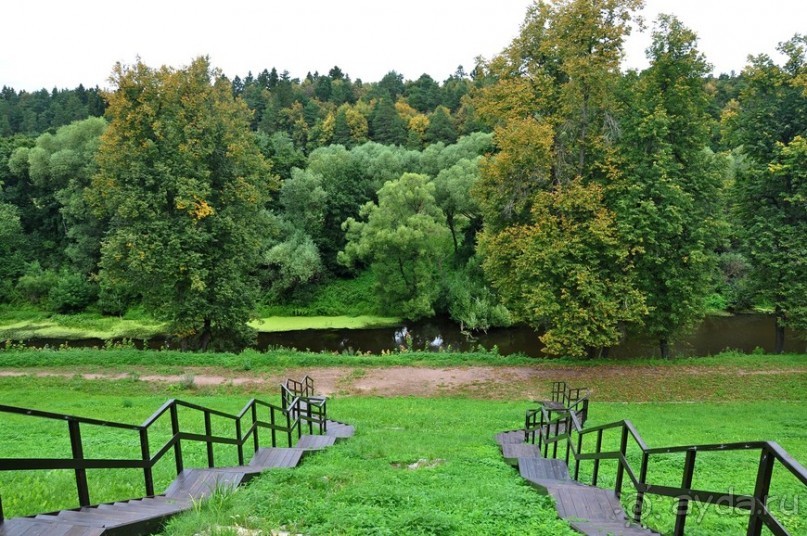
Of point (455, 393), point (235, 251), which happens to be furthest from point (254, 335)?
point (455, 393)

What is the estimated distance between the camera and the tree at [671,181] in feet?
61.3

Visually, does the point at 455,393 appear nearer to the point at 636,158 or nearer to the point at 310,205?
the point at 636,158

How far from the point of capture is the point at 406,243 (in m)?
33.8

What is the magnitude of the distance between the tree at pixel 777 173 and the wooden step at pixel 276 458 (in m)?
21.6

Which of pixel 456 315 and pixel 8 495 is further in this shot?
pixel 456 315

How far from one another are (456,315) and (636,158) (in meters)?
17.7

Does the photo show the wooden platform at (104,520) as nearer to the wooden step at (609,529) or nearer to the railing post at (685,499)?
the wooden step at (609,529)

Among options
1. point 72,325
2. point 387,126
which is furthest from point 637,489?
point 387,126

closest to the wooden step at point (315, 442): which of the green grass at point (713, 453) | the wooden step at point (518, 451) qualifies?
the wooden step at point (518, 451)

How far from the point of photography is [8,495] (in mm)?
5633

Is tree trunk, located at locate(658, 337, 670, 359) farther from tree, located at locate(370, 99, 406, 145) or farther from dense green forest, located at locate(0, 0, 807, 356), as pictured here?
tree, located at locate(370, 99, 406, 145)

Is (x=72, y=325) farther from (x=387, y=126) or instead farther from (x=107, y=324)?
(x=387, y=126)

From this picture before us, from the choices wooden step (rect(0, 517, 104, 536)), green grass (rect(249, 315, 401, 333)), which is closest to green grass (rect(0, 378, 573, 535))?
wooden step (rect(0, 517, 104, 536))

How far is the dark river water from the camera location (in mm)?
28453
